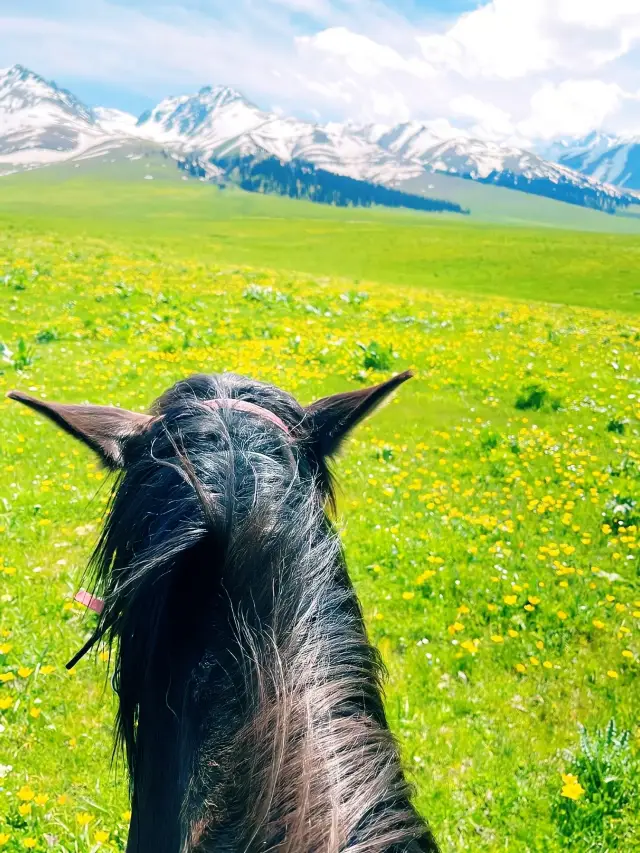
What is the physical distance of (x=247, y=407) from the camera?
2.22m

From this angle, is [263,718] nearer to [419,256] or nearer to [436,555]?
[436,555]

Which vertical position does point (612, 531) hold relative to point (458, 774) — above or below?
above

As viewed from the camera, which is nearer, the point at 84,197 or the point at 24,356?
the point at 24,356

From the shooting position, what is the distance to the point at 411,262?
51.1 meters

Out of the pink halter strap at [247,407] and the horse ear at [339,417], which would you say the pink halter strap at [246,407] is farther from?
the horse ear at [339,417]

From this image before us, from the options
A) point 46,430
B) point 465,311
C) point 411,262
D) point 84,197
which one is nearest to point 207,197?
point 84,197

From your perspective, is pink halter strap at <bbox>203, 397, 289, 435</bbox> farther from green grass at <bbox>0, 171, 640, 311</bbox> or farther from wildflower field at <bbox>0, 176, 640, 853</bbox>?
green grass at <bbox>0, 171, 640, 311</bbox>

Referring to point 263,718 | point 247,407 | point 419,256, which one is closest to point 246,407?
point 247,407

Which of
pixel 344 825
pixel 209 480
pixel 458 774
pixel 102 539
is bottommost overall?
pixel 458 774

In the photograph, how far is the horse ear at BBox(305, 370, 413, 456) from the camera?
2328mm

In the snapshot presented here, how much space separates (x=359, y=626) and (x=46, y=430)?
7.78 meters

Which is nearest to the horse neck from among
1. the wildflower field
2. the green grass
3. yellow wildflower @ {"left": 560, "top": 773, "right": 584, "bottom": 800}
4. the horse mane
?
the horse mane

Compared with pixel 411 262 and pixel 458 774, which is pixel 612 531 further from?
pixel 411 262

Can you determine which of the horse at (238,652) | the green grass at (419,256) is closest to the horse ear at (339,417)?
the horse at (238,652)
